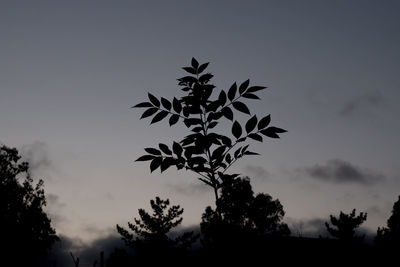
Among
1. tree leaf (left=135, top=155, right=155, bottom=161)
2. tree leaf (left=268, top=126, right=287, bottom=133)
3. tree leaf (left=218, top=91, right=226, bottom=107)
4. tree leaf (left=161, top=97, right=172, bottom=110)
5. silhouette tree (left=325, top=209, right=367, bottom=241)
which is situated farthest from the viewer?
silhouette tree (left=325, top=209, right=367, bottom=241)

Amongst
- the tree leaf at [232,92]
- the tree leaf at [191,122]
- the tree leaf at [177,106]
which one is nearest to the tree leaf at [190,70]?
the tree leaf at [177,106]

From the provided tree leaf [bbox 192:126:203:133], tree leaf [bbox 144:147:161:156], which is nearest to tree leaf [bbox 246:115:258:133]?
tree leaf [bbox 192:126:203:133]

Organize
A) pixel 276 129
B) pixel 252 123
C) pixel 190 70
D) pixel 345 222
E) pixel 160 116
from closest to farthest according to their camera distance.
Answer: pixel 276 129 < pixel 252 123 < pixel 160 116 < pixel 190 70 < pixel 345 222

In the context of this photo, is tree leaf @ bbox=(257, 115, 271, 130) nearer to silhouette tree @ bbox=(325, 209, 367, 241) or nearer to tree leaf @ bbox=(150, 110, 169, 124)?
tree leaf @ bbox=(150, 110, 169, 124)

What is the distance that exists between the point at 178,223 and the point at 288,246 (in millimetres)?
42386

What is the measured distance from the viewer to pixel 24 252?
44.5m

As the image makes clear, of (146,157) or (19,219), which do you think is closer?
(146,157)

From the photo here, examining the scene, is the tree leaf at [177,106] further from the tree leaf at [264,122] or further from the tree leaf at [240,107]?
the tree leaf at [264,122]

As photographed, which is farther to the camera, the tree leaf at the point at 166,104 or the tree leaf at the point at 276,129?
the tree leaf at the point at 166,104

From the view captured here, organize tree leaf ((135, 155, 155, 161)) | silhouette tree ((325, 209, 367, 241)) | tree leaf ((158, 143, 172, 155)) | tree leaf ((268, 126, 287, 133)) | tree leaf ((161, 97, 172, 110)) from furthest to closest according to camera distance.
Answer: silhouette tree ((325, 209, 367, 241)), tree leaf ((161, 97, 172, 110)), tree leaf ((158, 143, 172, 155)), tree leaf ((135, 155, 155, 161)), tree leaf ((268, 126, 287, 133))

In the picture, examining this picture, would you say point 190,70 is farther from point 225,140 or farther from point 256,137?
point 256,137

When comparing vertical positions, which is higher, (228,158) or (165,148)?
(165,148)

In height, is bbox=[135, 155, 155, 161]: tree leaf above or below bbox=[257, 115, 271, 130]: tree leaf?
below

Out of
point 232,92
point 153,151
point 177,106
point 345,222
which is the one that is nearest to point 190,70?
point 177,106
